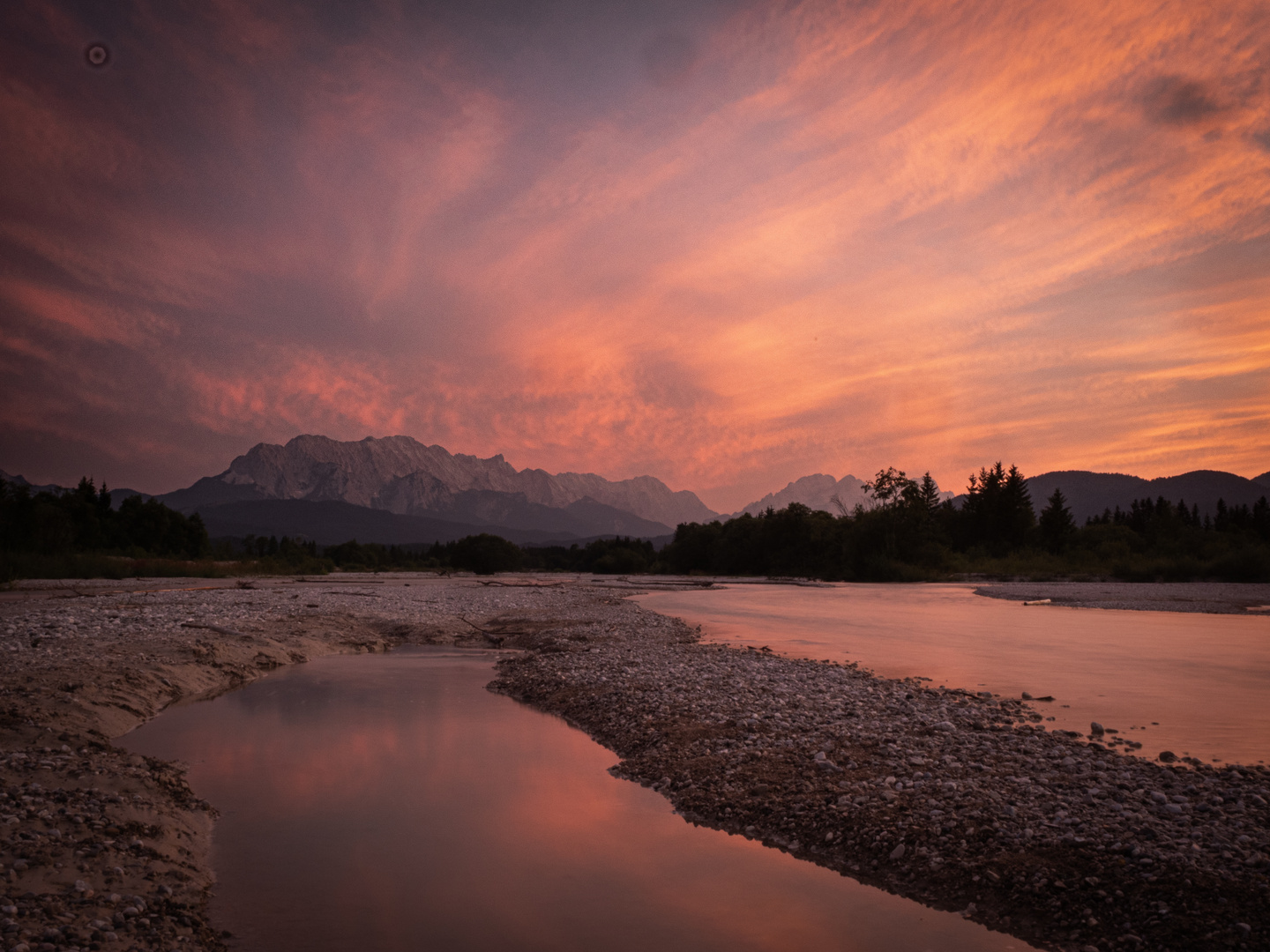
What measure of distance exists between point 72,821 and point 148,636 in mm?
16310

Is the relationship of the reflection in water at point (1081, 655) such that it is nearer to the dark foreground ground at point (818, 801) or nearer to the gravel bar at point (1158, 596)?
the dark foreground ground at point (818, 801)

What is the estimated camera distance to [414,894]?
289 inches

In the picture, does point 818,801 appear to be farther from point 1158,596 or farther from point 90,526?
point 90,526

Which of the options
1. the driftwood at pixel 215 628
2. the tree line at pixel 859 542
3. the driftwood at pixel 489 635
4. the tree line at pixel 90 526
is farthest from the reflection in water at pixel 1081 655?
the tree line at pixel 90 526

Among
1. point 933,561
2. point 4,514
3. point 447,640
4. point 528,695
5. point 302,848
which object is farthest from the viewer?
point 933,561

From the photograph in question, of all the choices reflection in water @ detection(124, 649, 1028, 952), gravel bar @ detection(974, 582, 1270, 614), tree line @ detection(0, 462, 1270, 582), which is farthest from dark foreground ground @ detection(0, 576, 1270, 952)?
tree line @ detection(0, 462, 1270, 582)

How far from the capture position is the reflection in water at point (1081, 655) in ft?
41.5

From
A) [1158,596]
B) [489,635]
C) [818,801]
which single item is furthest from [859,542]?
[818,801]

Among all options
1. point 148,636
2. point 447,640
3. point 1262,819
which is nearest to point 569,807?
point 1262,819

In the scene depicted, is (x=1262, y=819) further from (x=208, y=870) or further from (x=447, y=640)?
(x=447, y=640)

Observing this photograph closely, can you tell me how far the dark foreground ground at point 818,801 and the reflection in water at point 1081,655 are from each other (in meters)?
1.90

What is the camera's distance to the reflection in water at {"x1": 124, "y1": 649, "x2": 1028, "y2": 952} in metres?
6.59

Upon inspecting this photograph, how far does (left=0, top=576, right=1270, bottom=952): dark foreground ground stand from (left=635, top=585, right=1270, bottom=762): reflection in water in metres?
1.90

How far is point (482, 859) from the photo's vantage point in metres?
8.24
